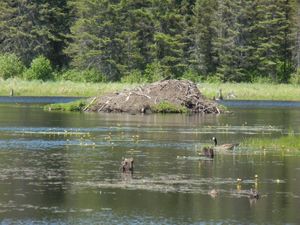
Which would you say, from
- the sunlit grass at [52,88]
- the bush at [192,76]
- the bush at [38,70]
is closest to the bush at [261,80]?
the bush at [192,76]

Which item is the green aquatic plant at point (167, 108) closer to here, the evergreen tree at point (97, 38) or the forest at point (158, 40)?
the forest at point (158, 40)

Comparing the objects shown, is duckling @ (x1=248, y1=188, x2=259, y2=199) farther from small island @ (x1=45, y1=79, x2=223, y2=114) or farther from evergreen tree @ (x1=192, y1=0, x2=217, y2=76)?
evergreen tree @ (x1=192, y1=0, x2=217, y2=76)

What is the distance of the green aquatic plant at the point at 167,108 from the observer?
90188mm

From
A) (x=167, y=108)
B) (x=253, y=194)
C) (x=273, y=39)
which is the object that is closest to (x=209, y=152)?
(x=253, y=194)

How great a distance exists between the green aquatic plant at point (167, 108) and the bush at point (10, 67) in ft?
165

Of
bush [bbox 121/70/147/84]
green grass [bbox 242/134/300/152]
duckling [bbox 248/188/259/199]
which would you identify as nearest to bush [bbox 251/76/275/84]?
bush [bbox 121/70/147/84]

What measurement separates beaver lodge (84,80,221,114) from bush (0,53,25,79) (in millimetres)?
48042

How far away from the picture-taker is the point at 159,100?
296 feet

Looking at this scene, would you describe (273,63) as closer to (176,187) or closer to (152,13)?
(152,13)

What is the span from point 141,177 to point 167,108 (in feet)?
159

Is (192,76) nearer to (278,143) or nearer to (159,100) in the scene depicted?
(159,100)

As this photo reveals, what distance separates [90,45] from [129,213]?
375 feet

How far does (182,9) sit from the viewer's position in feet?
482

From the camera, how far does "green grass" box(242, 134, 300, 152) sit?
54331mm
